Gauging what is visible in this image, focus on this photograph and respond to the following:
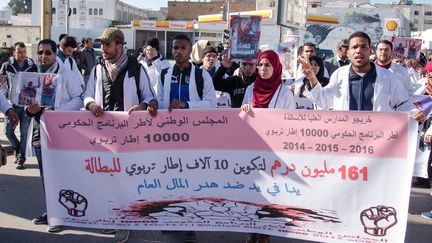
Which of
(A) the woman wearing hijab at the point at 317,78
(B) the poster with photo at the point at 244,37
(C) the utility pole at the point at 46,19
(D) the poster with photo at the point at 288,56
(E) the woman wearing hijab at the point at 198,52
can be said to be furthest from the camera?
(C) the utility pole at the point at 46,19

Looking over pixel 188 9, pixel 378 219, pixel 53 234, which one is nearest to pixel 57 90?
pixel 53 234

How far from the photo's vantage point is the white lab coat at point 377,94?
418 centimetres

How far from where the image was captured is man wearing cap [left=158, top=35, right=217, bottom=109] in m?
4.44

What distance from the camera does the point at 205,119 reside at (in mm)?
A: 4129

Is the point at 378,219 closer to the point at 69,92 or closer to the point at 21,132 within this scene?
the point at 69,92

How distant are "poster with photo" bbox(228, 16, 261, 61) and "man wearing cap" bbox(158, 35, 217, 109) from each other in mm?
2166

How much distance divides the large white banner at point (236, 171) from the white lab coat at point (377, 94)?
1.14 ft

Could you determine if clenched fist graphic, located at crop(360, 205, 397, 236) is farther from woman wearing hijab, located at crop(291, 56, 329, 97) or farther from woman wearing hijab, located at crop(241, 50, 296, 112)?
woman wearing hijab, located at crop(291, 56, 329, 97)

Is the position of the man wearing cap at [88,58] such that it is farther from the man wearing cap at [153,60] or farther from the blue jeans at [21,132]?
the blue jeans at [21,132]

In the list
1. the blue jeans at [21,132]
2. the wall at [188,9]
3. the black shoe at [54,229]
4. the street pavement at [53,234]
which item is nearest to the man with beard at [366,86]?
the street pavement at [53,234]

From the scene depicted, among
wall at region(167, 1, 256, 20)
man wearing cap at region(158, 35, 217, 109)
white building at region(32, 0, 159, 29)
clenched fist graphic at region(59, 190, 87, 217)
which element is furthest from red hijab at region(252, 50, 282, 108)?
wall at region(167, 1, 256, 20)

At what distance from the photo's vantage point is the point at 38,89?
184 inches

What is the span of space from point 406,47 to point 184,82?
681 centimetres

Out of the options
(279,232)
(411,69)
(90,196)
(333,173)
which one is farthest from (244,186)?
(411,69)
